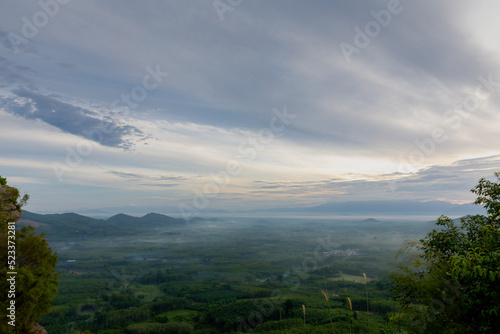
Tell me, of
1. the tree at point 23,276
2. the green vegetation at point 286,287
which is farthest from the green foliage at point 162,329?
the tree at point 23,276

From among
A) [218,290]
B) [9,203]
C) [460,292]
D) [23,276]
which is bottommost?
[218,290]

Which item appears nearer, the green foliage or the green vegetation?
the green vegetation

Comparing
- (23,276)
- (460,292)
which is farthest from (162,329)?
(460,292)

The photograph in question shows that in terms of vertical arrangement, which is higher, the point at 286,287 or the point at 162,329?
the point at 162,329

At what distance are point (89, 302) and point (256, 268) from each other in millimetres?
76998

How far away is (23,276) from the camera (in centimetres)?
922

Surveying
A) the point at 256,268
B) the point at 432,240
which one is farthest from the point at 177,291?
the point at 432,240

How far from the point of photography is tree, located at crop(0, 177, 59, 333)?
8.95 m

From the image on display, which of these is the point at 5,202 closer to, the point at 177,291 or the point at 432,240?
the point at 432,240

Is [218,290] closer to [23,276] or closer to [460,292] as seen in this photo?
[23,276]

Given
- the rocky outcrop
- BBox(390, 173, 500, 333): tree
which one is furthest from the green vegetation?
the rocky outcrop

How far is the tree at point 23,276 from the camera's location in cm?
895

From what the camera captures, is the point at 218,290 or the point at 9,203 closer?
the point at 9,203

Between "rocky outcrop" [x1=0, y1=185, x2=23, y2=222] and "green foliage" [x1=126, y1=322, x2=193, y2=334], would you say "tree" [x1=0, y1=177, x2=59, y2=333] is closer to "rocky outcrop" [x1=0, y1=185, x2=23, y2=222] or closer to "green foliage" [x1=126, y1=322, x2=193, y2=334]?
"rocky outcrop" [x1=0, y1=185, x2=23, y2=222]
